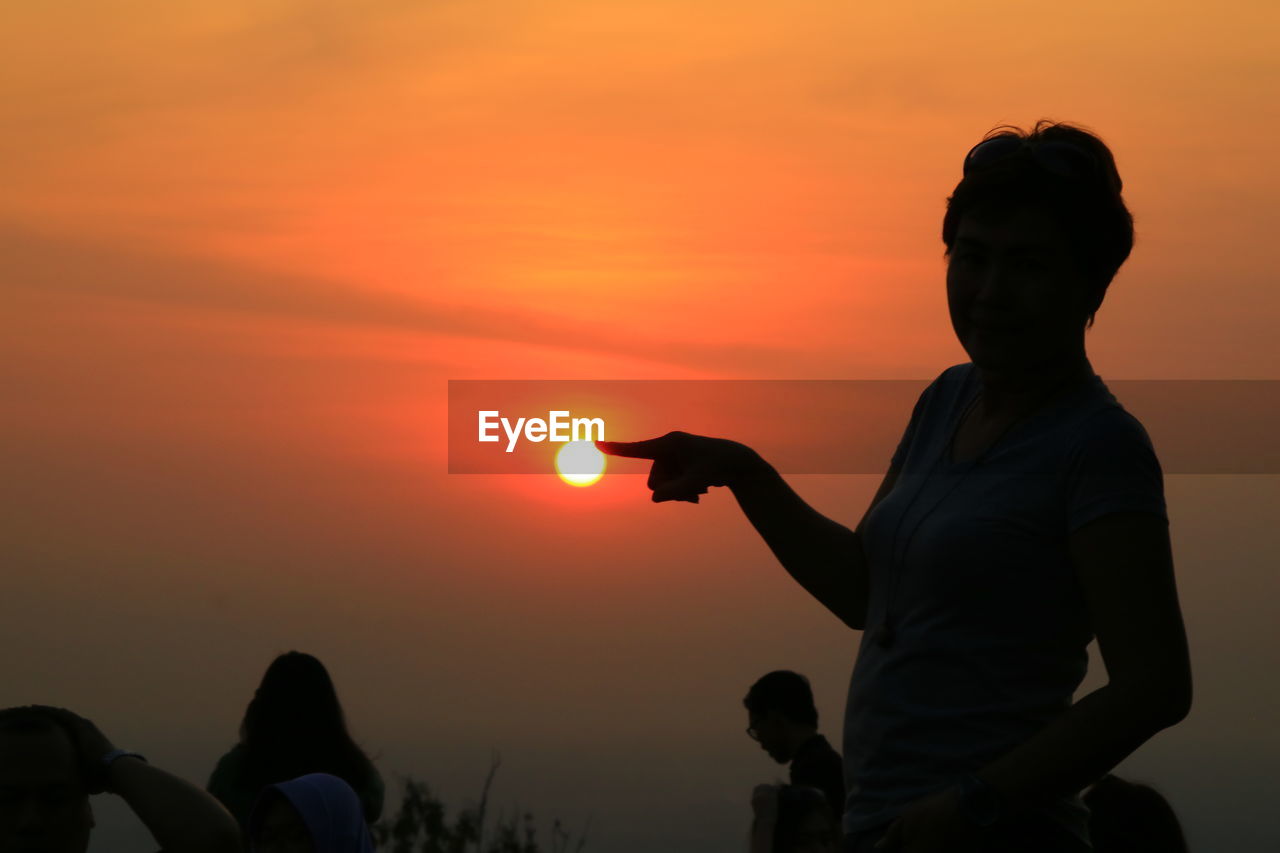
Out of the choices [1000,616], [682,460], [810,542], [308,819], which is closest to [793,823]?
[308,819]

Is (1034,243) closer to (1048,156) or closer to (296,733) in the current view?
(1048,156)

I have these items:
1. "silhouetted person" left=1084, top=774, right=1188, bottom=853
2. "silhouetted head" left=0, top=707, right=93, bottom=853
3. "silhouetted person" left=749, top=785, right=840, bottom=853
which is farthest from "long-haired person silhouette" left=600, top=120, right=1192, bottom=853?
"silhouetted person" left=749, top=785, right=840, bottom=853

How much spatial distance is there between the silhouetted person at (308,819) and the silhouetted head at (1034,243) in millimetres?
2954

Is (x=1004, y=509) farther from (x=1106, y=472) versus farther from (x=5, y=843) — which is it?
(x=5, y=843)

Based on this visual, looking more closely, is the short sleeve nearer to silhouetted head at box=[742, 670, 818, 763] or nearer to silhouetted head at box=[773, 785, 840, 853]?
silhouetted head at box=[773, 785, 840, 853]

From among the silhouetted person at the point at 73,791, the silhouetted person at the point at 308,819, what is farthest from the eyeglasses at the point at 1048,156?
the silhouetted person at the point at 308,819

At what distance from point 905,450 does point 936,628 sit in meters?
0.43

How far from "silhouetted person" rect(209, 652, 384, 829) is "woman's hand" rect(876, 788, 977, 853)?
407cm

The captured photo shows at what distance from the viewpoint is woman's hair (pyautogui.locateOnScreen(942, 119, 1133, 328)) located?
184 centimetres

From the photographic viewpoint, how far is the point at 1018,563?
178 cm

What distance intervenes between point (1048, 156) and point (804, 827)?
403cm

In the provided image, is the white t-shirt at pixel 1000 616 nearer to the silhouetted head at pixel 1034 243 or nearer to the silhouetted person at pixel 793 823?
the silhouetted head at pixel 1034 243

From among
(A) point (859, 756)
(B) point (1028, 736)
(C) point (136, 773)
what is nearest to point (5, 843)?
(C) point (136, 773)

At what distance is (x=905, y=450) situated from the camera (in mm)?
2199
